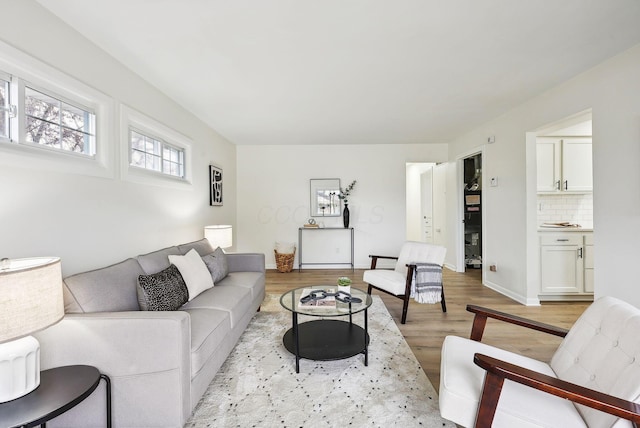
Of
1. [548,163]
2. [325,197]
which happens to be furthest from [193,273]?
[548,163]

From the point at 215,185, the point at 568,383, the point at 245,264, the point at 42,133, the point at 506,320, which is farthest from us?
the point at 215,185

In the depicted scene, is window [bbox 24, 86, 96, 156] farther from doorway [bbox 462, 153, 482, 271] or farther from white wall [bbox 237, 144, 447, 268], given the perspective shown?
doorway [bbox 462, 153, 482, 271]

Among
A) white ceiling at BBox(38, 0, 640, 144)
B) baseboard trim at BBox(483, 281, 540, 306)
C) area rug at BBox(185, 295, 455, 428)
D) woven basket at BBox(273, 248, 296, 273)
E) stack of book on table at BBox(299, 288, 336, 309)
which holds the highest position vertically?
white ceiling at BBox(38, 0, 640, 144)

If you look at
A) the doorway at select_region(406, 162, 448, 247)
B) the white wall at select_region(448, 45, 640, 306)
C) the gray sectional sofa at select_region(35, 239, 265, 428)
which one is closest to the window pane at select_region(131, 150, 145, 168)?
the gray sectional sofa at select_region(35, 239, 265, 428)

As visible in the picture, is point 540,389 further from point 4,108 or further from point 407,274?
point 4,108

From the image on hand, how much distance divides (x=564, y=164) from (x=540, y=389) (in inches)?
144

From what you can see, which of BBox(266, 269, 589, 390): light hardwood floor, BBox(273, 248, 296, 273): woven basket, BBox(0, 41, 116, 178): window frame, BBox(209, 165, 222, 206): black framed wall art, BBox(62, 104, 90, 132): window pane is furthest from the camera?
BBox(273, 248, 296, 273): woven basket

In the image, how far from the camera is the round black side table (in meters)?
1.01

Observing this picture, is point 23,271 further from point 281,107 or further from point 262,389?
point 281,107

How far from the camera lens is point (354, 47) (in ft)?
6.95

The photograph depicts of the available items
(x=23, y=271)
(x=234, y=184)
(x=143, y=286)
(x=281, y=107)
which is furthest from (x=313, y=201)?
(x=23, y=271)

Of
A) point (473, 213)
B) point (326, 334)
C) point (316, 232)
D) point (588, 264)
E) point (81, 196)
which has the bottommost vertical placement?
point (326, 334)

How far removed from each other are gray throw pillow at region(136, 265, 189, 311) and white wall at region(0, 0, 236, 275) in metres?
0.48

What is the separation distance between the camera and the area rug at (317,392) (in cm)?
156
